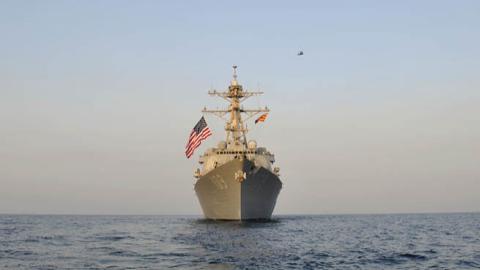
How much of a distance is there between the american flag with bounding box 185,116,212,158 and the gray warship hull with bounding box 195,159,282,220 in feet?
11.6

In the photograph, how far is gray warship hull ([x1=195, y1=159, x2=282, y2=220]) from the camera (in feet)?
185

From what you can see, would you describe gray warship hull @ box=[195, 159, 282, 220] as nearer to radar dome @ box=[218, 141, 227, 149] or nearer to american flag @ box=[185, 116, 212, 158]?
american flag @ box=[185, 116, 212, 158]

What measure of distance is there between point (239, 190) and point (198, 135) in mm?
7192

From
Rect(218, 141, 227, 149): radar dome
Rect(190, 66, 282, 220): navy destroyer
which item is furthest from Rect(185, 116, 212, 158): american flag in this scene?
Rect(218, 141, 227, 149): radar dome

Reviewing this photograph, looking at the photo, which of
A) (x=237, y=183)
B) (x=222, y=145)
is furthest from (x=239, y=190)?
(x=222, y=145)

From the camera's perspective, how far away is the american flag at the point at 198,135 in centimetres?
5569

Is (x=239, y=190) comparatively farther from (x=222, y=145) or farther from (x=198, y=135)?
(x=222, y=145)

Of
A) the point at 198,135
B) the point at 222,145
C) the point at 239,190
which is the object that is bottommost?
the point at 239,190

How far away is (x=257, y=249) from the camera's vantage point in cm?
3256

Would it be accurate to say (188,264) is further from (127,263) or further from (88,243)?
(88,243)

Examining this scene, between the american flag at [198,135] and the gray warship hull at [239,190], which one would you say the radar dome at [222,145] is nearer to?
the gray warship hull at [239,190]

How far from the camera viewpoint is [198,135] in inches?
2197

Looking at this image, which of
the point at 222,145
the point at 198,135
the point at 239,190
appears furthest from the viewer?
the point at 222,145

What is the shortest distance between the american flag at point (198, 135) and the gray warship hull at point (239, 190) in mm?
3531
